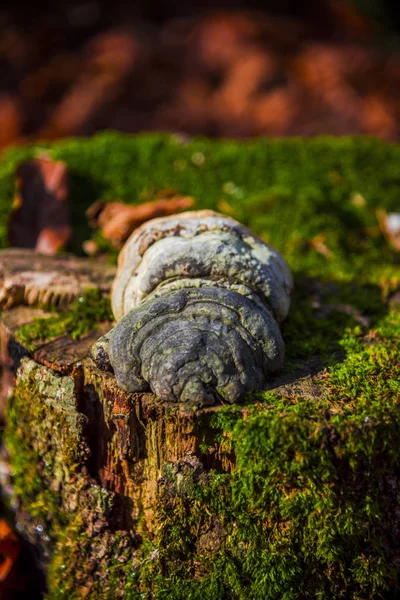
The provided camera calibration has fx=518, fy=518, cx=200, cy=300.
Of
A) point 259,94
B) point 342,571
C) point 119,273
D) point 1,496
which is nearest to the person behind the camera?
point 342,571

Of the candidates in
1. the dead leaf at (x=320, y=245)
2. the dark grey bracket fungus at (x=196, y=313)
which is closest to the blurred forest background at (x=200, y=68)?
the dead leaf at (x=320, y=245)

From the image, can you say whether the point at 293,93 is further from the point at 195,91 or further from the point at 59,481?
the point at 59,481

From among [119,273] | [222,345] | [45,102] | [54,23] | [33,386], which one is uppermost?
[222,345]

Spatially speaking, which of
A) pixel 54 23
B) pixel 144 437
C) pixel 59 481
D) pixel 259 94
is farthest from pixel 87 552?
pixel 54 23

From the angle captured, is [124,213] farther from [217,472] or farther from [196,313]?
[217,472]

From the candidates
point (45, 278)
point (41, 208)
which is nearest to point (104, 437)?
point (45, 278)
